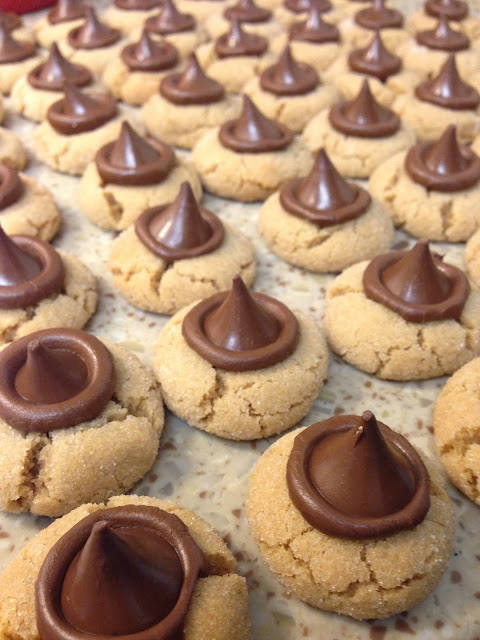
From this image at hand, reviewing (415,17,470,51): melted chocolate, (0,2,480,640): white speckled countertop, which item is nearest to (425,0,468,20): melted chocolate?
(415,17,470,51): melted chocolate

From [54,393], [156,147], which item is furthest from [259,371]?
[156,147]

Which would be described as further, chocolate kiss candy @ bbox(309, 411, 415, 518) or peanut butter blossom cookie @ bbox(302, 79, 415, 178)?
peanut butter blossom cookie @ bbox(302, 79, 415, 178)

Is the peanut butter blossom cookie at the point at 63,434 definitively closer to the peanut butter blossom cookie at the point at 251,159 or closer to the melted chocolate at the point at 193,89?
the peanut butter blossom cookie at the point at 251,159

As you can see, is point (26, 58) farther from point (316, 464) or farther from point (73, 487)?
point (316, 464)

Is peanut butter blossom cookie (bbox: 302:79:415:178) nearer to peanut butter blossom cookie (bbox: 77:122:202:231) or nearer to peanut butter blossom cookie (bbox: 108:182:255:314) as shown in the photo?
peanut butter blossom cookie (bbox: 77:122:202:231)

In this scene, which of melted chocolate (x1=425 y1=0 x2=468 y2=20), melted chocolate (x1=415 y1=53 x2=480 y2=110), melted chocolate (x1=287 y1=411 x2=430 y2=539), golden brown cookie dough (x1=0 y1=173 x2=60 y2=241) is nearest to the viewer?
melted chocolate (x1=287 y1=411 x2=430 y2=539)

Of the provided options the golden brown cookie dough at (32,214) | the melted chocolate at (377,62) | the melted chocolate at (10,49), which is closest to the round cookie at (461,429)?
the golden brown cookie dough at (32,214)

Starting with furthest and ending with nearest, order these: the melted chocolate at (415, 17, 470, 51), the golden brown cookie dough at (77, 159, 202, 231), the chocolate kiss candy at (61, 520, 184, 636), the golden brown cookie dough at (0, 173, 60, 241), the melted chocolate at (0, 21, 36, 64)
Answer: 1. the melted chocolate at (0, 21, 36, 64)
2. the melted chocolate at (415, 17, 470, 51)
3. the golden brown cookie dough at (77, 159, 202, 231)
4. the golden brown cookie dough at (0, 173, 60, 241)
5. the chocolate kiss candy at (61, 520, 184, 636)
